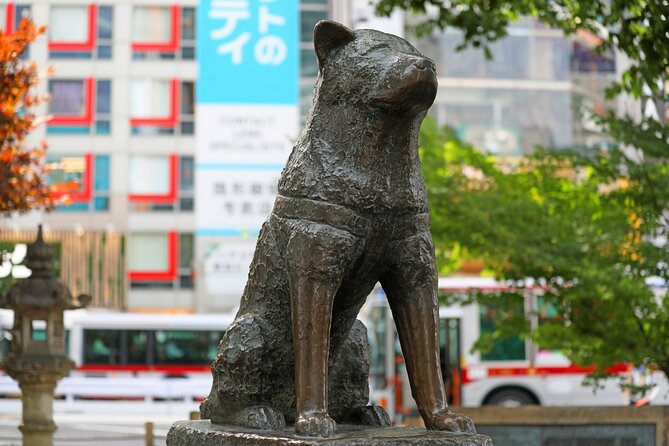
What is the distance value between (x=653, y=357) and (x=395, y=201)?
6.34 m

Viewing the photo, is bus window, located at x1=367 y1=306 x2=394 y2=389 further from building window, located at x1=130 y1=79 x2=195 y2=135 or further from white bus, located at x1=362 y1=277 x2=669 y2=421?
building window, located at x1=130 y1=79 x2=195 y2=135

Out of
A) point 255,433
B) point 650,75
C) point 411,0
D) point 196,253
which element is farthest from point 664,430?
point 196,253

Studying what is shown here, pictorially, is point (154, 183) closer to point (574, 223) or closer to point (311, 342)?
point (574, 223)

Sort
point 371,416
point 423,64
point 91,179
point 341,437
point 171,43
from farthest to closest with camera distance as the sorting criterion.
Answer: point 171,43
point 91,179
point 371,416
point 423,64
point 341,437

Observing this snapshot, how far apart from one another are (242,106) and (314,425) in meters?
20.0

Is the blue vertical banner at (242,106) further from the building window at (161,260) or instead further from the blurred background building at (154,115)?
the building window at (161,260)

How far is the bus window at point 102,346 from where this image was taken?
76.4 ft

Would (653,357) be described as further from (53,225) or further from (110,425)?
(53,225)

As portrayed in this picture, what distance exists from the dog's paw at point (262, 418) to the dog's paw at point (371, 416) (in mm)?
361

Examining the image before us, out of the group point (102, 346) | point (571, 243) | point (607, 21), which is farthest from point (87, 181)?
point (607, 21)

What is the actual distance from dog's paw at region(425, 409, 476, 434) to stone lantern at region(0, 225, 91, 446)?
8.48m

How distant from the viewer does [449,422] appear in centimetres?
343

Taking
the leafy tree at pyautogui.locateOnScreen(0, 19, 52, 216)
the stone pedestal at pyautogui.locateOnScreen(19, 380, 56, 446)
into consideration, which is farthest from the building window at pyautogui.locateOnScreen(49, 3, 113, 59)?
the stone pedestal at pyautogui.locateOnScreen(19, 380, 56, 446)

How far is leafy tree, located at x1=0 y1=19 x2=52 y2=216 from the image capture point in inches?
437
